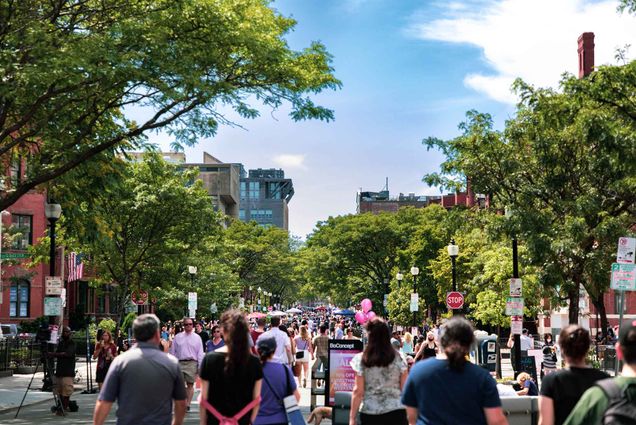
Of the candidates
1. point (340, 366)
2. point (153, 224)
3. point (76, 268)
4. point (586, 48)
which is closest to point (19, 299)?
point (153, 224)

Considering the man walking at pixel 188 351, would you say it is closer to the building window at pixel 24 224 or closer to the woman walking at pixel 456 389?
the woman walking at pixel 456 389

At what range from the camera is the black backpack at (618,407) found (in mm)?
5781

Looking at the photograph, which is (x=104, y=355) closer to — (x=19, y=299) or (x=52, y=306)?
(x=52, y=306)

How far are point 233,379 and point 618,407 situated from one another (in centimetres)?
325

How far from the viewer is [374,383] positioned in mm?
8547

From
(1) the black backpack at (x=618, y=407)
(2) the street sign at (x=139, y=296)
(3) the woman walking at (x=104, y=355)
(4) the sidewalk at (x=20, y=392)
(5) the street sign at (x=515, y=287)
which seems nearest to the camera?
(1) the black backpack at (x=618, y=407)

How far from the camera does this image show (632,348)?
20.0 feet

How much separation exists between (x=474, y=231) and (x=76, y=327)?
36.8 m

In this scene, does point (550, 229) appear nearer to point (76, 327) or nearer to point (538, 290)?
point (538, 290)

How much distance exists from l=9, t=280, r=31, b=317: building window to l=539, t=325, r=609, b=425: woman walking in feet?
178

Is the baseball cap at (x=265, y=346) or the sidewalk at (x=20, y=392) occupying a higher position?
the baseball cap at (x=265, y=346)

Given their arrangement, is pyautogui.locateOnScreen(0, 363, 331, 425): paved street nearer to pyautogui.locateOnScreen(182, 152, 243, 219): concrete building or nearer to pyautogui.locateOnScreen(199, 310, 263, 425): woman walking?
pyautogui.locateOnScreen(199, 310, 263, 425): woman walking

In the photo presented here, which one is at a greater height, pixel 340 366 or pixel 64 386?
pixel 340 366

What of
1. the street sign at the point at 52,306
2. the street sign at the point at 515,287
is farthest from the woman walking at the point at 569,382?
the street sign at the point at 52,306
